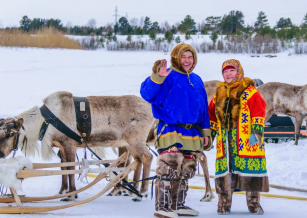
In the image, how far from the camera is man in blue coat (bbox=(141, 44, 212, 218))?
12.0 feet

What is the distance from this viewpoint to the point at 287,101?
29.7 ft

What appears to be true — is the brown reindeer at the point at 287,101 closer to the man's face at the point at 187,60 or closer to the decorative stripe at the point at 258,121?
the decorative stripe at the point at 258,121

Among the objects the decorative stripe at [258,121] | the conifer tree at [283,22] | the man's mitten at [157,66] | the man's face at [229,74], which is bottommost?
the decorative stripe at [258,121]

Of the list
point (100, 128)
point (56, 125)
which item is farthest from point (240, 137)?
point (56, 125)

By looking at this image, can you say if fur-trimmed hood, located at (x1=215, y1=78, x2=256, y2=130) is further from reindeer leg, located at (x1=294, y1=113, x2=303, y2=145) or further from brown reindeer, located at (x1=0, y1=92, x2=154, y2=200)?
reindeer leg, located at (x1=294, y1=113, x2=303, y2=145)

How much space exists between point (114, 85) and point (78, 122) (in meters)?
12.4

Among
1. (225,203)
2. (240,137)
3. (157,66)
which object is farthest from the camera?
(225,203)

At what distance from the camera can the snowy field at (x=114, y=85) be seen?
4.35m

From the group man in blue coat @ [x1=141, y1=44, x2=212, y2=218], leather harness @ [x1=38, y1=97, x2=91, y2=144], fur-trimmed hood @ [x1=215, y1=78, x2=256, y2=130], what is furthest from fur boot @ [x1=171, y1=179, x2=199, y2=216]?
leather harness @ [x1=38, y1=97, x2=91, y2=144]

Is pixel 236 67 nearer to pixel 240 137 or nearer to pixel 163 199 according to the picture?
pixel 240 137

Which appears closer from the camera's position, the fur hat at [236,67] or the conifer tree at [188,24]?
the fur hat at [236,67]

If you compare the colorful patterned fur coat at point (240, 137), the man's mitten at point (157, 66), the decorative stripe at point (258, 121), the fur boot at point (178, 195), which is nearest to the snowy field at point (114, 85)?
the fur boot at point (178, 195)

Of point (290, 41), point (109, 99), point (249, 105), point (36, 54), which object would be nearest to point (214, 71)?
point (290, 41)

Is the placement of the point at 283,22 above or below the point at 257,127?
above
